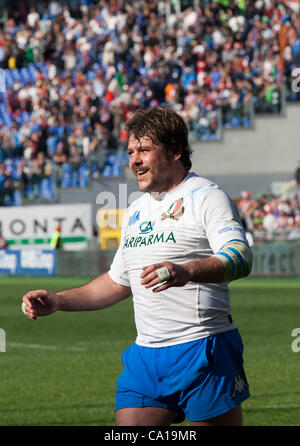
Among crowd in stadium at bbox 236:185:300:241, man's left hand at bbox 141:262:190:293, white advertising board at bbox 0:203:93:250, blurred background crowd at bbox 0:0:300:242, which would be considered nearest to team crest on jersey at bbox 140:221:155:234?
man's left hand at bbox 141:262:190:293

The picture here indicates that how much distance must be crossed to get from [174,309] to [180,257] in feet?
0.87

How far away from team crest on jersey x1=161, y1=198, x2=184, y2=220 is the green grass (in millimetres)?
4230

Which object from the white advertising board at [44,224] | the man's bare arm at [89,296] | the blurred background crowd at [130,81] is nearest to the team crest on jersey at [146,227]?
the man's bare arm at [89,296]

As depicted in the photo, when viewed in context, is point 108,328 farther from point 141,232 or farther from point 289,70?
point 289,70

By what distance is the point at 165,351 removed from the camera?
175 inches

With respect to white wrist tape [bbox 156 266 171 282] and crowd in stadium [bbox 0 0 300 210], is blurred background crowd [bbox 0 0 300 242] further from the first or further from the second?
white wrist tape [bbox 156 266 171 282]

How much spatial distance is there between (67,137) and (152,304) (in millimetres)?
30359

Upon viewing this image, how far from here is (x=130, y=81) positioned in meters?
35.5

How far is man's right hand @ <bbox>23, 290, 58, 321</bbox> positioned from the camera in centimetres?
448

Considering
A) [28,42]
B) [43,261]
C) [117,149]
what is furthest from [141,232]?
[28,42]

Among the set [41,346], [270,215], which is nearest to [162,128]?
[41,346]

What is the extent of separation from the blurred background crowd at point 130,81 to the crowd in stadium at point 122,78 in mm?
41

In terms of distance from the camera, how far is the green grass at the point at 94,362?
29.1 feet

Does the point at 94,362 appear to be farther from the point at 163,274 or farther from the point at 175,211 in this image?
the point at 163,274
